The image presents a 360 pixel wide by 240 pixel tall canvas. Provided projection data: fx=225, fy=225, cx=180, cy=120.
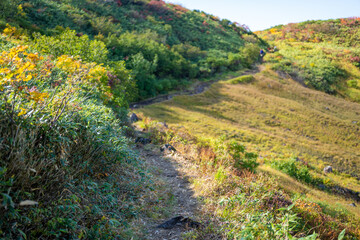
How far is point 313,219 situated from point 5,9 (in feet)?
79.7

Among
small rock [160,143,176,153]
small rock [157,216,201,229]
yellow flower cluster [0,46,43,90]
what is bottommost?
small rock [160,143,176,153]

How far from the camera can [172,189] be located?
612 cm

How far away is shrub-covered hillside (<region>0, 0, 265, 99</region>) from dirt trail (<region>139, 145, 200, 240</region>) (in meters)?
7.55

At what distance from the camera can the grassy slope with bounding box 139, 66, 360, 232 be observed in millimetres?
17547

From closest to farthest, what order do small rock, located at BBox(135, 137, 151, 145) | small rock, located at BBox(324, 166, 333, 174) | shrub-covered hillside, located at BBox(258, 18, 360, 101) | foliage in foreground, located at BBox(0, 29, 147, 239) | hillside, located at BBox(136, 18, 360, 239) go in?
foliage in foreground, located at BBox(0, 29, 147, 239) < hillside, located at BBox(136, 18, 360, 239) < small rock, located at BBox(135, 137, 151, 145) < small rock, located at BBox(324, 166, 333, 174) < shrub-covered hillside, located at BBox(258, 18, 360, 101)

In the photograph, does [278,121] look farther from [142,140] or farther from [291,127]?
[142,140]

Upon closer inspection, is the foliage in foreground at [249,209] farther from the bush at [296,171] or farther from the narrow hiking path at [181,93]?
the narrow hiking path at [181,93]

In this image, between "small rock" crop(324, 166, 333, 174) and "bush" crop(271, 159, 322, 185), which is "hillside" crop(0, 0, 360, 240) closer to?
"bush" crop(271, 159, 322, 185)

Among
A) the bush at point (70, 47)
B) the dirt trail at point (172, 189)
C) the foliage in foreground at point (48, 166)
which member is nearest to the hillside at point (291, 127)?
the dirt trail at point (172, 189)

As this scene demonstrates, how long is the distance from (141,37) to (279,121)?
21.0 meters

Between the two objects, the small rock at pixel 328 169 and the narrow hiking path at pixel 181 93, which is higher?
the narrow hiking path at pixel 181 93

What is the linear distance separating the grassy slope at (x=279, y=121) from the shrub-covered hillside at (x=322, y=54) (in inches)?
210

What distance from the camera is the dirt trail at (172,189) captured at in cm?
408

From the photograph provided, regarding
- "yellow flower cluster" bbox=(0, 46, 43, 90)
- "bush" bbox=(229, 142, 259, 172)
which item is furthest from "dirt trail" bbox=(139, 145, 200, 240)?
"yellow flower cluster" bbox=(0, 46, 43, 90)
